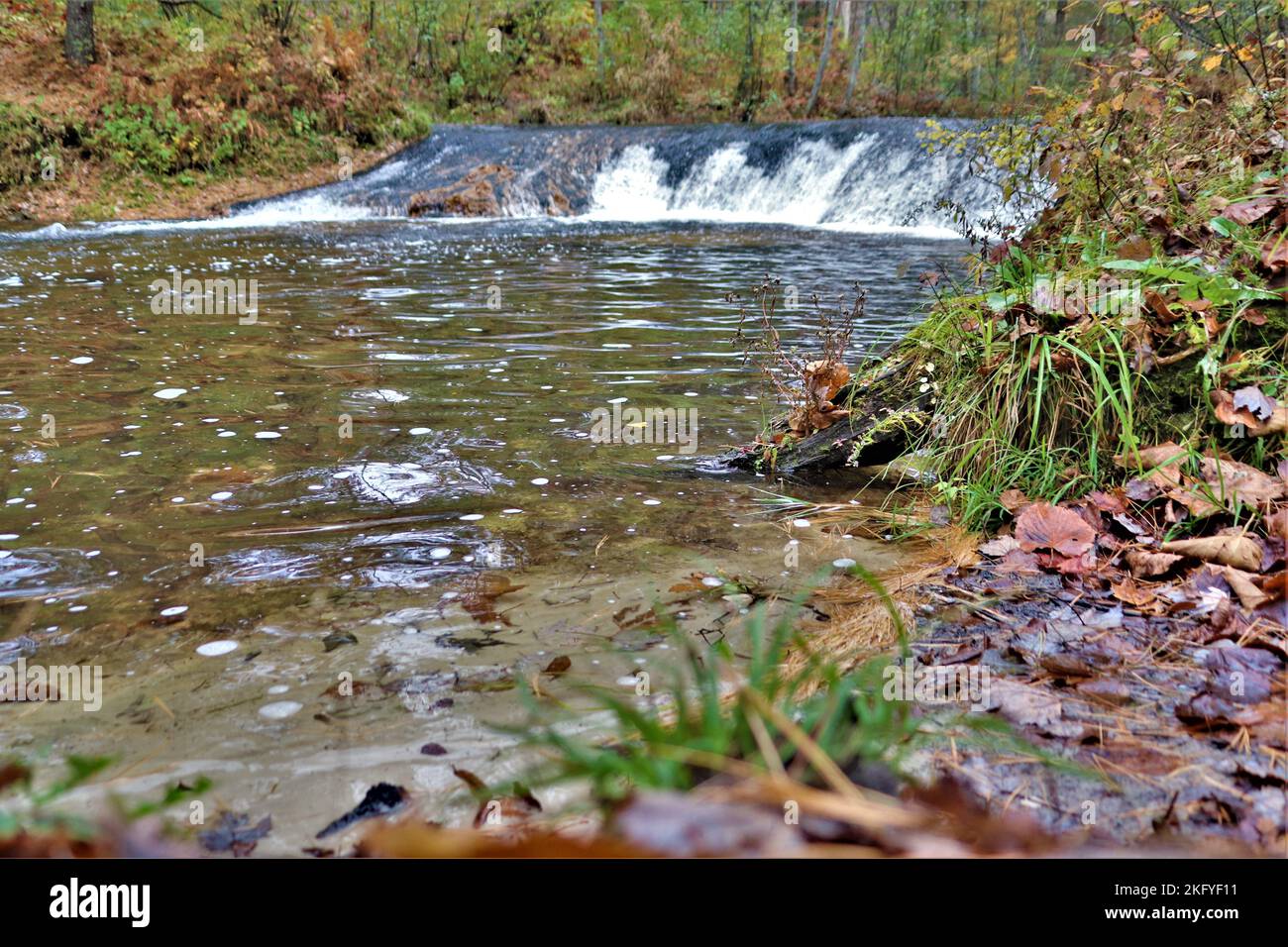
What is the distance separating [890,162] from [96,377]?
1458 centimetres

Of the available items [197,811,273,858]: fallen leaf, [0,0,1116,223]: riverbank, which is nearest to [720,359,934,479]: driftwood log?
[197,811,273,858]: fallen leaf

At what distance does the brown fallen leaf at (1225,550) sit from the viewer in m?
2.44

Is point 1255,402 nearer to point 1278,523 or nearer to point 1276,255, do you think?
point 1278,523

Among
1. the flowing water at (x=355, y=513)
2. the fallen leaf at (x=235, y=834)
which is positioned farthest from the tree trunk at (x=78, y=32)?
the fallen leaf at (x=235, y=834)

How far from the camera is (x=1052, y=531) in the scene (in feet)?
9.49

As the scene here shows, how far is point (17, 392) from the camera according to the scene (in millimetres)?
5426

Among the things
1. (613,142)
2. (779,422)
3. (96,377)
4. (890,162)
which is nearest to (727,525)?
(779,422)

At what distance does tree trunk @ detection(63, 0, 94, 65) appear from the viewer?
1853 cm

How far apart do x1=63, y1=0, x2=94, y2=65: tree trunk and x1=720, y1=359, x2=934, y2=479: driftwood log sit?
21247 millimetres

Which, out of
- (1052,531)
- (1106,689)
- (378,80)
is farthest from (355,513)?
(378,80)

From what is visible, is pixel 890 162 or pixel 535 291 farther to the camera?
pixel 890 162

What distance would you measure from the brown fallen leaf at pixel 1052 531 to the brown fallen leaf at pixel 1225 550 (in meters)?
0.25

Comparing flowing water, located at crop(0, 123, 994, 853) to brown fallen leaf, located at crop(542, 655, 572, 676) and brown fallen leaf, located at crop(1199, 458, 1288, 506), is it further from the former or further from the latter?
brown fallen leaf, located at crop(1199, 458, 1288, 506)

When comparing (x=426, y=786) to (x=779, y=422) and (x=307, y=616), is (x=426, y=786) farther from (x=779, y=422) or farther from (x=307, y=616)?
(x=779, y=422)
